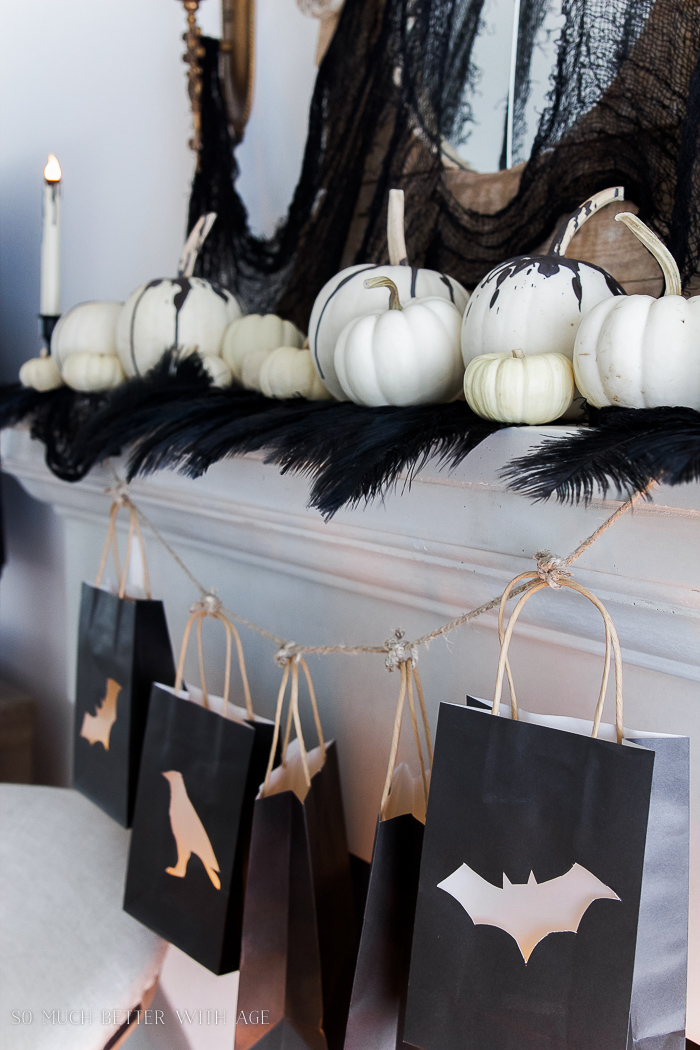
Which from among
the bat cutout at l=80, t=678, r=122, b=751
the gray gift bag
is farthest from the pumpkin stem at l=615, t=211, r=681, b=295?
the bat cutout at l=80, t=678, r=122, b=751

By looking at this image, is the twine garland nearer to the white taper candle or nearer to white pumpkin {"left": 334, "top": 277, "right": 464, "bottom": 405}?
white pumpkin {"left": 334, "top": 277, "right": 464, "bottom": 405}

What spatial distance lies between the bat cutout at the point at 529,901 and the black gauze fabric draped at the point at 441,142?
0.38 meters

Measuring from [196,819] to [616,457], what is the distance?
0.45 m

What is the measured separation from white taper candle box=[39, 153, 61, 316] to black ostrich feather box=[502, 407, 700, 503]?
693 mm

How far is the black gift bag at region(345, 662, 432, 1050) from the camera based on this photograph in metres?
0.46

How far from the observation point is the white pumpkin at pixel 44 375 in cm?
88

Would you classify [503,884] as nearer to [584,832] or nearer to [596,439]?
[584,832]

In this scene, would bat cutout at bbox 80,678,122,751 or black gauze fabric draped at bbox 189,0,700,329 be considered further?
bat cutout at bbox 80,678,122,751

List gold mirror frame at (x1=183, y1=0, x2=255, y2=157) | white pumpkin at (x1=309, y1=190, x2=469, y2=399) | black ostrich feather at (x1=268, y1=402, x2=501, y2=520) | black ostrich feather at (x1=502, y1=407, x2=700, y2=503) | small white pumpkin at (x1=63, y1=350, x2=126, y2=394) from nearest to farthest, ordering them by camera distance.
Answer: black ostrich feather at (x1=502, y1=407, x2=700, y2=503) → black ostrich feather at (x1=268, y1=402, x2=501, y2=520) → white pumpkin at (x1=309, y1=190, x2=469, y2=399) → small white pumpkin at (x1=63, y1=350, x2=126, y2=394) → gold mirror frame at (x1=183, y1=0, x2=255, y2=157)

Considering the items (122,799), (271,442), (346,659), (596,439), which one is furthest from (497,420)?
(122,799)

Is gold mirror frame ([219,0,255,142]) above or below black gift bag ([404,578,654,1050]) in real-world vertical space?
above

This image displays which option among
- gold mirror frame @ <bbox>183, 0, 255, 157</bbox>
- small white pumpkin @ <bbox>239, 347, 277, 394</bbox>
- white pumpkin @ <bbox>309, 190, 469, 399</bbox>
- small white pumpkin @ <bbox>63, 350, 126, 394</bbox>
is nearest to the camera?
white pumpkin @ <bbox>309, 190, 469, 399</bbox>

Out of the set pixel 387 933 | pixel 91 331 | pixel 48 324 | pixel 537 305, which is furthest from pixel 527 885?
pixel 48 324

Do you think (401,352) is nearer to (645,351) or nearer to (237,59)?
(645,351)
